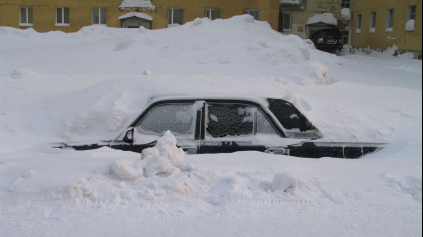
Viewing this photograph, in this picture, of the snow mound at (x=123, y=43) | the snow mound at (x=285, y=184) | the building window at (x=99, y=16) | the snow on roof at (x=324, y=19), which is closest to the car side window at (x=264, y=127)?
the snow mound at (x=285, y=184)

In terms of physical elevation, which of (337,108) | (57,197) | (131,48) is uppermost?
(131,48)

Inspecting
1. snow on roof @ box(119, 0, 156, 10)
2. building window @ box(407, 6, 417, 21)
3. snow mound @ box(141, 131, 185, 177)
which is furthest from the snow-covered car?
snow on roof @ box(119, 0, 156, 10)

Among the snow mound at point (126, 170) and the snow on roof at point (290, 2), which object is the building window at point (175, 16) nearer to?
the snow on roof at point (290, 2)

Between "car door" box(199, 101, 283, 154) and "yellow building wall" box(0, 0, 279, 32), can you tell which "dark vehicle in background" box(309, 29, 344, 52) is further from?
"car door" box(199, 101, 283, 154)

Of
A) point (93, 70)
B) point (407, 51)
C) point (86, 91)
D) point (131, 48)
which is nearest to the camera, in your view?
point (86, 91)

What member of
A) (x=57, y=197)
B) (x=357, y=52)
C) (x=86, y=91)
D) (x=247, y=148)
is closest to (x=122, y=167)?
(x=57, y=197)

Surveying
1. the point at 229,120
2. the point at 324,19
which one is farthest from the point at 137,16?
the point at 229,120

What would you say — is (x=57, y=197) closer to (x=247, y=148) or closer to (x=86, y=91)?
(x=247, y=148)

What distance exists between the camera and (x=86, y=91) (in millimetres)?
5426

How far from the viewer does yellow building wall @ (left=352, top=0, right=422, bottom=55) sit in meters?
20.4

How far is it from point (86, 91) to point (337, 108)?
3.33 m

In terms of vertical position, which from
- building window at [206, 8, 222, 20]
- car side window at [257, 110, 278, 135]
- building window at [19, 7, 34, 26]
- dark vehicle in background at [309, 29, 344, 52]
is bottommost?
car side window at [257, 110, 278, 135]

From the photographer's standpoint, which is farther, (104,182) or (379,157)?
(379,157)

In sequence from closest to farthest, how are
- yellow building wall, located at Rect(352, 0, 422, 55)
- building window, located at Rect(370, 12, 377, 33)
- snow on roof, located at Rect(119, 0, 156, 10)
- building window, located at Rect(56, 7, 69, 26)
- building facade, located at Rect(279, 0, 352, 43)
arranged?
yellow building wall, located at Rect(352, 0, 422, 55)
snow on roof, located at Rect(119, 0, 156, 10)
building window, located at Rect(56, 7, 69, 26)
building window, located at Rect(370, 12, 377, 33)
building facade, located at Rect(279, 0, 352, 43)
